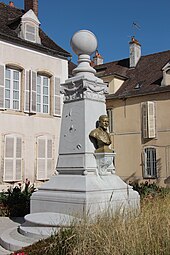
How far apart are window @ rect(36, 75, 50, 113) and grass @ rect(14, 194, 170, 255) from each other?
1152 cm

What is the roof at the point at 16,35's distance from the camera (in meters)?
14.8

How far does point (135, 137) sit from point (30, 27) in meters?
8.06

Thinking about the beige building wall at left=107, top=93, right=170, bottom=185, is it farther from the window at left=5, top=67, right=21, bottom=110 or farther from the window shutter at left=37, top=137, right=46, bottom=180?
the window at left=5, top=67, right=21, bottom=110

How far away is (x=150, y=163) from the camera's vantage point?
18.5m

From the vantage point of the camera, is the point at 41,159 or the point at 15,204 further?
the point at 41,159

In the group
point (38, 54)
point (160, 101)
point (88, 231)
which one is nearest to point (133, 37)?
point (160, 101)

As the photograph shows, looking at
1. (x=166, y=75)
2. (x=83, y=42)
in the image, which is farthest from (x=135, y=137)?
(x=83, y=42)

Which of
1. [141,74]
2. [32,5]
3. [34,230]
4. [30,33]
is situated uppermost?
[32,5]

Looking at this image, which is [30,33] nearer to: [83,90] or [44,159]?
[44,159]

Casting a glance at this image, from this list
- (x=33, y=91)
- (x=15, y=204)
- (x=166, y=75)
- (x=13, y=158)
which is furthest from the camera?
(x=166, y=75)

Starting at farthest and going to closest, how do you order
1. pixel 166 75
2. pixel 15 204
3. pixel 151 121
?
pixel 151 121 → pixel 166 75 → pixel 15 204

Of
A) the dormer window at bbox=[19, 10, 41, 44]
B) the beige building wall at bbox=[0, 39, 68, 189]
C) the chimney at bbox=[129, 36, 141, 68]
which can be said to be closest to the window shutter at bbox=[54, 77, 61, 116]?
the beige building wall at bbox=[0, 39, 68, 189]

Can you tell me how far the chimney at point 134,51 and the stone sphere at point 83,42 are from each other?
15.9m

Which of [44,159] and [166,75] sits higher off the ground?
[166,75]
